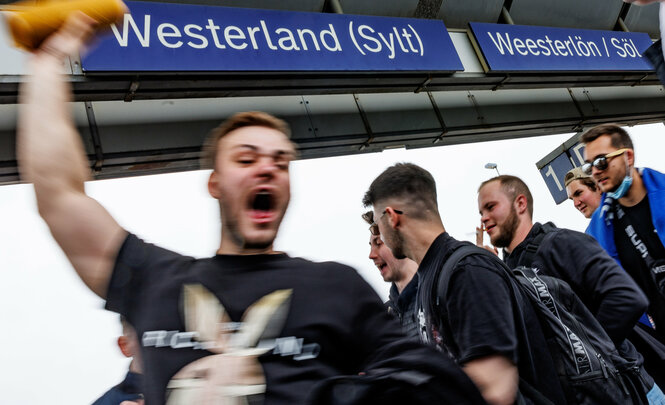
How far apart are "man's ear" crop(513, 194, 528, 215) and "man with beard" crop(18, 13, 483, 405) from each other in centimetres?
227

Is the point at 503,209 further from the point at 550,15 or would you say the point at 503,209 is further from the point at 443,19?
the point at 550,15

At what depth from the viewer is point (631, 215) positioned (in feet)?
10.6

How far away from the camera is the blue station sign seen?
4.70 metres

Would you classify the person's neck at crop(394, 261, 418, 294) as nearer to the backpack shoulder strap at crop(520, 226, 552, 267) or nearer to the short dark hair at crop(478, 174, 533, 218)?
the short dark hair at crop(478, 174, 533, 218)

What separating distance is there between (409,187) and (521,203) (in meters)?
1.12

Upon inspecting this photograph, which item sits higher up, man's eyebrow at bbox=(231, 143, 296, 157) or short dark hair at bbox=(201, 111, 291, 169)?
short dark hair at bbox=(201, 111, 291, 169)

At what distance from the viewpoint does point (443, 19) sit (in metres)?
5.09

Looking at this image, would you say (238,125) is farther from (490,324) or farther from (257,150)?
(490,324)

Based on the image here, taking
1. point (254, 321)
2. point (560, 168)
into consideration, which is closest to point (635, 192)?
point (560, 168)

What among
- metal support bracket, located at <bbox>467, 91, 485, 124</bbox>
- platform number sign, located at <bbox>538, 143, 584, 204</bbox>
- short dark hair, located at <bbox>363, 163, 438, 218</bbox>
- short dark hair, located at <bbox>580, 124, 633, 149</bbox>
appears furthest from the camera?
metal support bracket, located at <bbox>467, 91, 485, 124</bbox>

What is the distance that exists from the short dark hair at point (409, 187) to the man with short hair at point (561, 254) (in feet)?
2.63

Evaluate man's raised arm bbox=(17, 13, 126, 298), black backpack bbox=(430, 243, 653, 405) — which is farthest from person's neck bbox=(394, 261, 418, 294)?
man's raised arm bbox=(17, 13, 126, 298)

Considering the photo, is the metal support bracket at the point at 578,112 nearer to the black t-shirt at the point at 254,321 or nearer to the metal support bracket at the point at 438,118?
the metal support bracket at the point at 438,118

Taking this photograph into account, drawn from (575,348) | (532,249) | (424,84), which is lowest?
(575,348)
